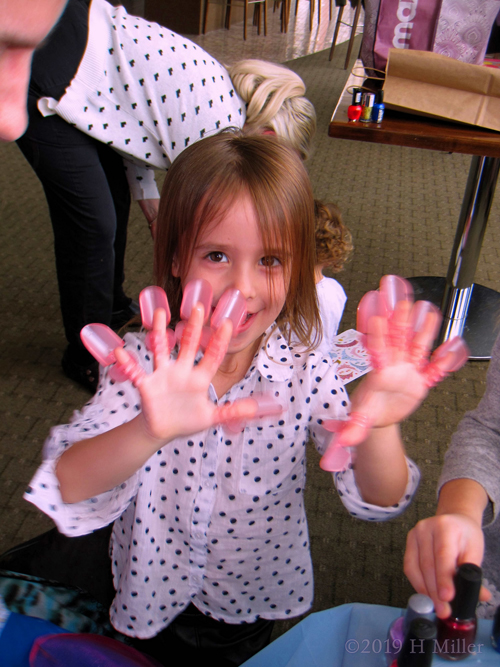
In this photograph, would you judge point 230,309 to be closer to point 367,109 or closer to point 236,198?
point 236,198

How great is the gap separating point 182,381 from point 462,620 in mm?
294

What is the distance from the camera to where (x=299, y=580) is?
3.07 ft

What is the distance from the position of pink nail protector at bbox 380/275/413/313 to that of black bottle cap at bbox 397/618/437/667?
10.3 inches

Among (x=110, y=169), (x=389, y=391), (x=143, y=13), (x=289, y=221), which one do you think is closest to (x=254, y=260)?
(x=289, y=221)

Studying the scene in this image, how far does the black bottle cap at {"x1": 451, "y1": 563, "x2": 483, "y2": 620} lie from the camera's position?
1.36ft

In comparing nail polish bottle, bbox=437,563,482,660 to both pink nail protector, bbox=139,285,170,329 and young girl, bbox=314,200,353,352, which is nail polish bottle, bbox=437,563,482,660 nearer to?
pink nail protector, bbox=139,285,170,329

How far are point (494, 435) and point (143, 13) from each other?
598 cm

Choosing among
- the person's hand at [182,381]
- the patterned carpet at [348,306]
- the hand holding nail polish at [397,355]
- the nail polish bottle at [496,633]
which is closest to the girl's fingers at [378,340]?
the hand holding nail polish at [397,355]

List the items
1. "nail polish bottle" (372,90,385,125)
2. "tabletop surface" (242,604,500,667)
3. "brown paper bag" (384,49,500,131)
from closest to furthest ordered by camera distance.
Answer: "tabletop surface" (242,604,500,667) < "brown paper bag" (384,49,500,131) < "nail polish bottle" (372,90,385,125)

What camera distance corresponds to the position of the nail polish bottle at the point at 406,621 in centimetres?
41

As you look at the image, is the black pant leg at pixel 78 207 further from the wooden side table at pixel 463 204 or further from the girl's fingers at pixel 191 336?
the girl's fingers at pixel 191 336

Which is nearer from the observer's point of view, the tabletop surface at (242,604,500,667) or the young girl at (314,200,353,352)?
the tabletop surface at (242,604,500,667)

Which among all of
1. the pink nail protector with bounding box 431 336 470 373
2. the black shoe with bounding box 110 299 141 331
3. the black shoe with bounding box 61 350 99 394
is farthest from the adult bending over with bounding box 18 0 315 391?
the pink nail protector with bounding box 431 336 470 373

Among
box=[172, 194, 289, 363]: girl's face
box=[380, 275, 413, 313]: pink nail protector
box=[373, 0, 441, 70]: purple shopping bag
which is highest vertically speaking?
box=[373, 0, 441, 70]: purple shopping bag
